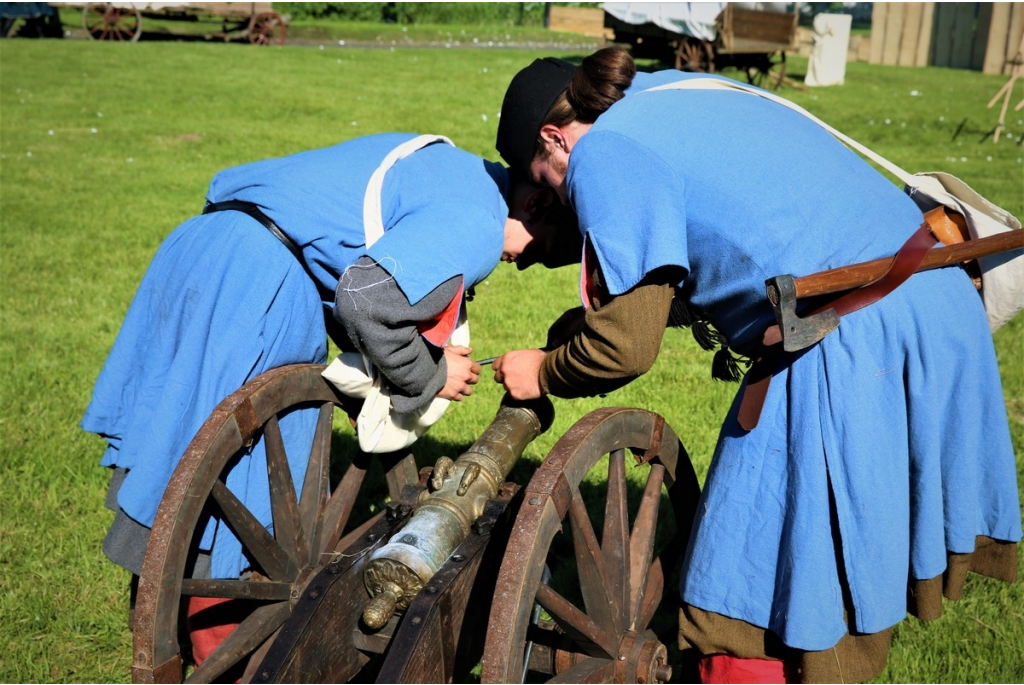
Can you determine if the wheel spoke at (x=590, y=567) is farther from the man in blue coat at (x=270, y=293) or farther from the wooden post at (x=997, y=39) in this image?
the wooden post at (x=997, y=39)

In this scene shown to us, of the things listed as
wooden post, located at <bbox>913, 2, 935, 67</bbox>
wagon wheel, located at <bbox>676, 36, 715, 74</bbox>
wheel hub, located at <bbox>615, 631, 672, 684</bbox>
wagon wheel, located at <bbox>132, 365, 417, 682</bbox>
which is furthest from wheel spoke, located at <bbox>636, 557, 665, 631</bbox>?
wooden post, located at <bbox>913, 2, 935, 67</bbox>

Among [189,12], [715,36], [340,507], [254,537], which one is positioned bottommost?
[340,507]

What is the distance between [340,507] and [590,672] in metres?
1.04

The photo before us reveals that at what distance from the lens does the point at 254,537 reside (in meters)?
2.65

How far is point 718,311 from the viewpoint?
218cm

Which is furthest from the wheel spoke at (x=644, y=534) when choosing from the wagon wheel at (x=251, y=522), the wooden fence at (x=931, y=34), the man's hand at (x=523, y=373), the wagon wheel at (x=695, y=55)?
the wooden fence at (x=931, y=34)

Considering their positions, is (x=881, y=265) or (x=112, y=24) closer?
(x=881, y=265)

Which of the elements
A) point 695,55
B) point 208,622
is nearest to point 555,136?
point 208,622

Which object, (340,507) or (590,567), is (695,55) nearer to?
(340,507)

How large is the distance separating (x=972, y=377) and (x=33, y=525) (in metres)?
3.41

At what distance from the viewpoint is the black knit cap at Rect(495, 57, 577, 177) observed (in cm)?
226

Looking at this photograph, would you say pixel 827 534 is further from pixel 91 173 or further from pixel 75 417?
pixel 91 173

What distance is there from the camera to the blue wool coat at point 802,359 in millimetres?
2012

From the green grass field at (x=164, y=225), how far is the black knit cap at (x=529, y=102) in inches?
84.6
